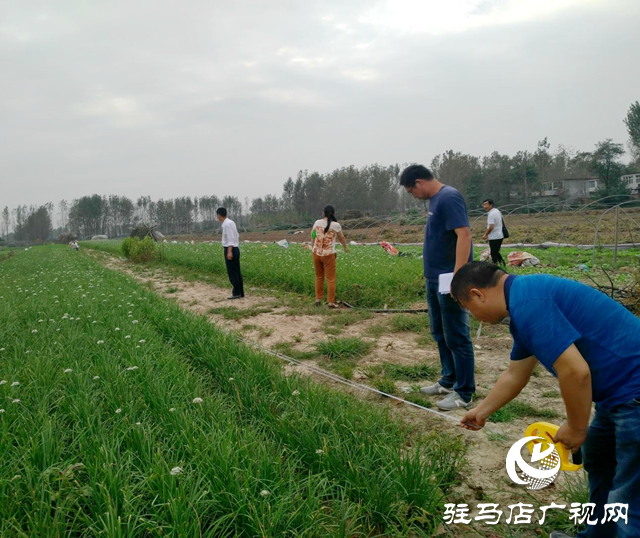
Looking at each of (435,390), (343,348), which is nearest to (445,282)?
(435,390)

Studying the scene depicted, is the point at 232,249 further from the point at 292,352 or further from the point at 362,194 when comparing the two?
the point at 362,194

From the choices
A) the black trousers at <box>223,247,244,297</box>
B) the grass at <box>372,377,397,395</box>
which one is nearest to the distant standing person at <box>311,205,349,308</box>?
the black trousers at <box>223,247,244,297</box>

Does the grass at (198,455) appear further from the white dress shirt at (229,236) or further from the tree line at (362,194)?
the tree line at (362,194)

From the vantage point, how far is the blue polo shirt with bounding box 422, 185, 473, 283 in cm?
358

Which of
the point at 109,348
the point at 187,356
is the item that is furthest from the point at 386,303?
the point at 109,348

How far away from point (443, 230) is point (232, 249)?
597 centimetres

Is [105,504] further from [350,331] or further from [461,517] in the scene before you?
[350,331]

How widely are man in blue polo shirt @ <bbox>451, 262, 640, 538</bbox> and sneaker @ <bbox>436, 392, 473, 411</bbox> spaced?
1.70m

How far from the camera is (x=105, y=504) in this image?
205 cm

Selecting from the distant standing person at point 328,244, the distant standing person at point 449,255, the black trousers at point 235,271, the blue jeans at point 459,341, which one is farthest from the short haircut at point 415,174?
the black trousers at point 235,271

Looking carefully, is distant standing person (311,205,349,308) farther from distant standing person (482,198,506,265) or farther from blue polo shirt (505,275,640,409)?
blue polo shirt (505,275,640,409)

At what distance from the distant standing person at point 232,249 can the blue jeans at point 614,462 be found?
7462mm

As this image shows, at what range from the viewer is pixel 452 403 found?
3.63 m

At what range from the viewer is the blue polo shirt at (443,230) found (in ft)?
11.7
